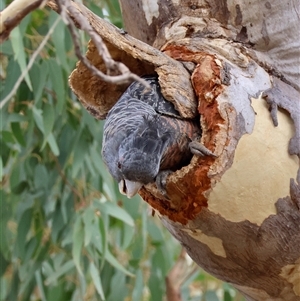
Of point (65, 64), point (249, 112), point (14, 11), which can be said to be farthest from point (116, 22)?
point (14, 11)

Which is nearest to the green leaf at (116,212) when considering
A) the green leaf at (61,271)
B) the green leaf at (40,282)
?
the green leaf at (61,271)

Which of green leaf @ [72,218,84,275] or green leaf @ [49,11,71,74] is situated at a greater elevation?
green leaf @ [49,11,71,74]

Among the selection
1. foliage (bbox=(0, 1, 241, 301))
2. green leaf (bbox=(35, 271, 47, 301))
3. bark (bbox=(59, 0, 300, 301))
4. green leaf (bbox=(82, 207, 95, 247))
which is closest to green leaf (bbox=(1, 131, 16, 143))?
foliage (bbox=(0, 1, 241, 301))

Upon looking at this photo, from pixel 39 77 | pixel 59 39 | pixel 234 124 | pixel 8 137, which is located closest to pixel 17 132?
pixel 8 137

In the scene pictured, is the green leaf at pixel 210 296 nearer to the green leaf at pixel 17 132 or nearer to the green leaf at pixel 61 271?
the green leaf at pixel 61 271

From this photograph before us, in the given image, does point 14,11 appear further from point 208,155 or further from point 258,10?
point 258,10

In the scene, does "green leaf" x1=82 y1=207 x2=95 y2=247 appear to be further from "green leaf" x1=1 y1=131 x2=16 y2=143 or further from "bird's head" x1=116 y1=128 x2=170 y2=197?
"bird's head" x1=116 y1=128 x2=170 y2=197
